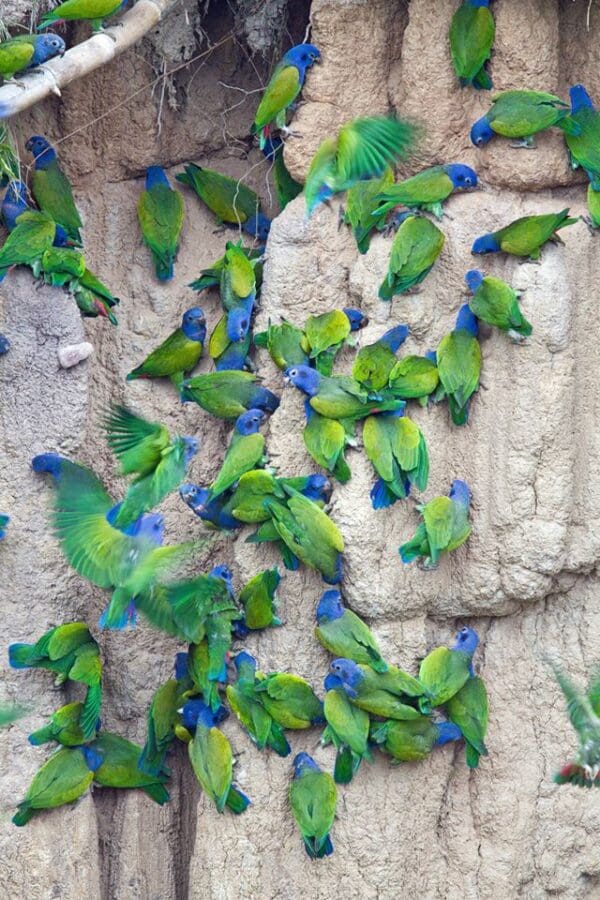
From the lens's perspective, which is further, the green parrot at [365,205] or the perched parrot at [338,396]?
the green parrot at [365,205]

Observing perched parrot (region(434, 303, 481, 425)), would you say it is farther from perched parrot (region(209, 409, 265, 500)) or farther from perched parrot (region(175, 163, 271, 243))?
perched parrot (region(175, 163, 271, 243))

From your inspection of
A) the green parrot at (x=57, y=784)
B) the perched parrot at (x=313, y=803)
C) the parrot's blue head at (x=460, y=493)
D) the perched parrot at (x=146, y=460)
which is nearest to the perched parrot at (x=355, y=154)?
the perched parrot at (x=146, y=460)

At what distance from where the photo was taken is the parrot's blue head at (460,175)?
5.68m

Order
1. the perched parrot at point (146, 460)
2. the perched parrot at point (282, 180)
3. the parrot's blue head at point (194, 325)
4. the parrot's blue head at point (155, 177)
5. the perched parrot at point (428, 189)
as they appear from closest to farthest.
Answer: the perched parrot at point (146, 460), the perched parrot at point (428, 189), the parrot's blue head at point (194, 325), the perched parrot at point (282, 180), the parrot's blue head at point (155, 177)

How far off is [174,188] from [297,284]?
2.56 feet

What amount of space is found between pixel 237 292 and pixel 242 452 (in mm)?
593

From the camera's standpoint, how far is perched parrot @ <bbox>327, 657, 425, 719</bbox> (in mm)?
5434

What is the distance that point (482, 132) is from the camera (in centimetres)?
568

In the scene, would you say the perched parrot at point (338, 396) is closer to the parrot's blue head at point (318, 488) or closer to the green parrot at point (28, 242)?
the parrot's blue head at point (318, 488)

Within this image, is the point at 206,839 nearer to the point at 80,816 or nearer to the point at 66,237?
the point at 80,816

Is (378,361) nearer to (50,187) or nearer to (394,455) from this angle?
(394,455)

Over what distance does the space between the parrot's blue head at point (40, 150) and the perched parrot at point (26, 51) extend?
0.41 metres

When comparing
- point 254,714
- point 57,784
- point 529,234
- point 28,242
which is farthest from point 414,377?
point 57,784

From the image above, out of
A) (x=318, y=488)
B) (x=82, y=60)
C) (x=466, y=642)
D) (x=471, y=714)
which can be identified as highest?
(x=82, y=60)
